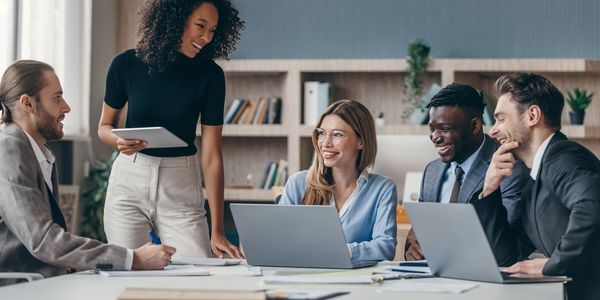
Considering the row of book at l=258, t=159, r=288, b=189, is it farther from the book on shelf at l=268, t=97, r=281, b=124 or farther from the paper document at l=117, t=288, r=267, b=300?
the paper document at l=117, t=288, r=267, b=300

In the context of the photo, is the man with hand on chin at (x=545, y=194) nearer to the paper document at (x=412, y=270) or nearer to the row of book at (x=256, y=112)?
the paper document at (x=412, y=270)

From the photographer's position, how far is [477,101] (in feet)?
10.5

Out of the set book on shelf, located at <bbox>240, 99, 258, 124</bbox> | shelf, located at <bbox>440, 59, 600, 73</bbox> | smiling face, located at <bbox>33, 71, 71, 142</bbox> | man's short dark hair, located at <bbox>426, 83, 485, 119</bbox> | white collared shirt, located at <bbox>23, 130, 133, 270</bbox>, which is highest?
shelf, located at <bbox>440, 59, 600, 73</bbox>

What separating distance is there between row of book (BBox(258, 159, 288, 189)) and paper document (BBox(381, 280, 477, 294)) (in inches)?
175

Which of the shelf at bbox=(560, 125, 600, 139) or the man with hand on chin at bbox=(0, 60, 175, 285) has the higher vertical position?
the shelf at bbox=(560, 125, 600, 139)

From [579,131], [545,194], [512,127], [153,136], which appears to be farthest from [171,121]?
[579,131]

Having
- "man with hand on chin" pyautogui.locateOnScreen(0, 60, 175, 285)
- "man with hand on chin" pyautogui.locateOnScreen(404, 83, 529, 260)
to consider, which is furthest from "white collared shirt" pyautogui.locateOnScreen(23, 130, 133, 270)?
"man with hand on chin" pyautogui.locateOnScreen(404, 83, 529, 260)

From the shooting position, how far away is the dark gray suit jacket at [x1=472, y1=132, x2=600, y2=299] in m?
2.16

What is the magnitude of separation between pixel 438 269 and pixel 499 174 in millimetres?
503

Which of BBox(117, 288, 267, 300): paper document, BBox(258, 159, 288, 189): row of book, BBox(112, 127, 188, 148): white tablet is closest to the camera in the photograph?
BBox(117, 288, 267, 300): paper document

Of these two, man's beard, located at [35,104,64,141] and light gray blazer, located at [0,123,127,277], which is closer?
light gray blazer, located at [0,123,127,277]

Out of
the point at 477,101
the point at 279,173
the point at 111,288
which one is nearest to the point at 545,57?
the point at 279,173

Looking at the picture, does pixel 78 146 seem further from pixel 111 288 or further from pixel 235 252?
pixel 111 288

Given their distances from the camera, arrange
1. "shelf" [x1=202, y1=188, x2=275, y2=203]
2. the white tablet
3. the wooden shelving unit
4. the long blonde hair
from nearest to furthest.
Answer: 1. the white tablet
2. the long blonde hair
3. the wooden shelving unit
4. "shelf" [x1=202, y1=188, x2=275, y2=203]
